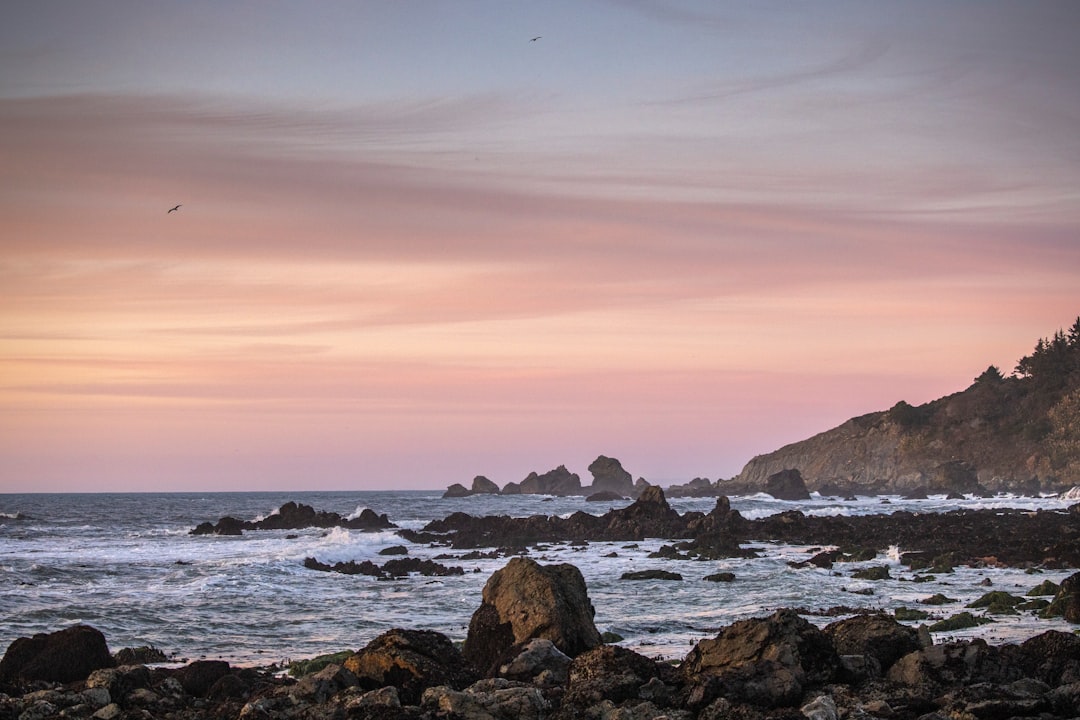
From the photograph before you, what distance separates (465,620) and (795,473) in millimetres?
112497

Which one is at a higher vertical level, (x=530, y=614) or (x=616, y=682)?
(x=530, y=614)

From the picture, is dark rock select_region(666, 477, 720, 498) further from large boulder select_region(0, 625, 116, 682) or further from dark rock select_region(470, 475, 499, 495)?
large boulder select_region(0, 625, 116, 682)

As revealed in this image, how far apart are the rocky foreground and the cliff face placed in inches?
4300

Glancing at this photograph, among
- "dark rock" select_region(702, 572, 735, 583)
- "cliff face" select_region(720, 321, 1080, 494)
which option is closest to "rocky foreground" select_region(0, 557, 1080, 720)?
"dark rock" select_region(702, 572, 735, 583)

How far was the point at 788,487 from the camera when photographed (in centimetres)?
13350

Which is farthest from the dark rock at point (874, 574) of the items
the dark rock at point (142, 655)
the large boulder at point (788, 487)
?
the large boulder at point (788, 487)

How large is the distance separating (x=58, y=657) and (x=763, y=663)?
12.0 m

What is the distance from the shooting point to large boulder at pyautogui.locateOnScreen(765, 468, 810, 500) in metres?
132

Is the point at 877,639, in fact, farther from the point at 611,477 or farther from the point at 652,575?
the point at 611,477

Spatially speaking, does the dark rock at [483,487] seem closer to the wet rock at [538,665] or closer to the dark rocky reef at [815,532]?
the dark rocky reef at [815,532]

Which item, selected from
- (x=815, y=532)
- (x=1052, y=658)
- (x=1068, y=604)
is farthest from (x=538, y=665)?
(x=815, y=532)

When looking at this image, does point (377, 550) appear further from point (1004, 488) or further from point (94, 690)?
point (1004, 488)

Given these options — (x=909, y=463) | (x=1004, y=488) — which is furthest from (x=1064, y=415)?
(x=909, y=463)

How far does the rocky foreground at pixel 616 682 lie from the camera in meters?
12.7
